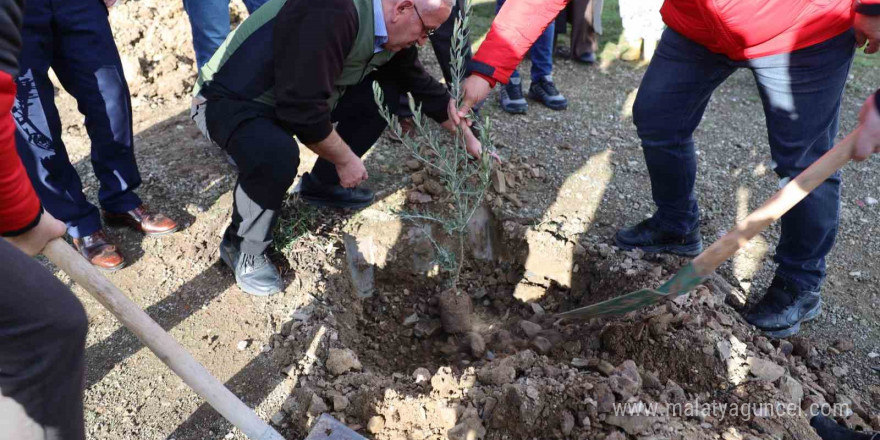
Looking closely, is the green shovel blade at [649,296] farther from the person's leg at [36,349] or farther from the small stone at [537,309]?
the person's leg at [36,349]

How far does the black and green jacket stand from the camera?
2.16 m

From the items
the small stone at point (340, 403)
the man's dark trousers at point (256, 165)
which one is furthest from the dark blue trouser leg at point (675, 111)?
the small stone at point (340, 403)

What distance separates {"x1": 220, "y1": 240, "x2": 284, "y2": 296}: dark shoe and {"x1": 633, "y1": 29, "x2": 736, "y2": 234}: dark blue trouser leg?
1.81 meters

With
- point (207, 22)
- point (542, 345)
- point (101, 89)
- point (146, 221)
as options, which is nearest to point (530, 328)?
point (542, 345)

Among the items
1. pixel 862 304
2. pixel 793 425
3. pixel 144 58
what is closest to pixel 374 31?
pixel 793 425

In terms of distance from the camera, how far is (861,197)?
11.9 ft

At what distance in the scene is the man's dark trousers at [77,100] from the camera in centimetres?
251

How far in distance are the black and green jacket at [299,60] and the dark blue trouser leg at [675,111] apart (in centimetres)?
117

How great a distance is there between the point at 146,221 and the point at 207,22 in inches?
46.5

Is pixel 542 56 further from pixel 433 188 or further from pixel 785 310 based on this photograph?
pixel 785 310

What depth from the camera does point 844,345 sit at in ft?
8.55

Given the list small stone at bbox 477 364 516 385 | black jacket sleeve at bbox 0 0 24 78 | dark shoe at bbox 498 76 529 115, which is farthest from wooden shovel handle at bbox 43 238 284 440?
dark shoe at bbox 498 76 529 115

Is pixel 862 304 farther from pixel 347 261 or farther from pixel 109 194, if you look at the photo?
pixel 109 194

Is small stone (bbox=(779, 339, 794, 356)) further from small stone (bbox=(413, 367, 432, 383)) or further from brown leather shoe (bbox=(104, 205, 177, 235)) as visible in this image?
brown leather shoe (bbox=(104, 205, 177, 235))
